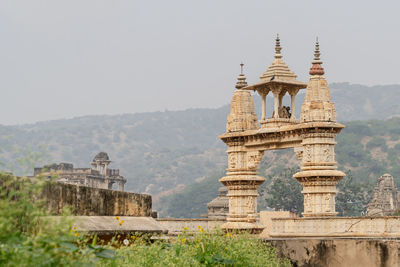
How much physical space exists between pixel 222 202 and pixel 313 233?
1541 centimetres

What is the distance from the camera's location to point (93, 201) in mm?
9461

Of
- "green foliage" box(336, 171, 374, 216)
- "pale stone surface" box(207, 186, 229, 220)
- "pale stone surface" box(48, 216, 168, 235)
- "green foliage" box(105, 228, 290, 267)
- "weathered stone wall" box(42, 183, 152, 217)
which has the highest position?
"green foliage" box(336, 171, 374, 216)

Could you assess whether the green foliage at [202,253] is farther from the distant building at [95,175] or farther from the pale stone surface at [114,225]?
the distant building at [95,175]

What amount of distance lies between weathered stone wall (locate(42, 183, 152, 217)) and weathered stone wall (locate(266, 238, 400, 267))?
234 centimetres

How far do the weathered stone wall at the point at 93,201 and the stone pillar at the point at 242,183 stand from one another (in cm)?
1735

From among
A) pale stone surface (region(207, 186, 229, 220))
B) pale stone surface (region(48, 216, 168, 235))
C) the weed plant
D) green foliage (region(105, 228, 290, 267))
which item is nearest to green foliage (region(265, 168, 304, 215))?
pale stone surface (region(207, 186, 229, 220))

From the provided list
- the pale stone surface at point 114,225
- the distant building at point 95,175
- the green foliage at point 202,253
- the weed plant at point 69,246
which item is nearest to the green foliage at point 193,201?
the distant building at point 95,175

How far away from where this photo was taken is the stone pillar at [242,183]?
28344mm

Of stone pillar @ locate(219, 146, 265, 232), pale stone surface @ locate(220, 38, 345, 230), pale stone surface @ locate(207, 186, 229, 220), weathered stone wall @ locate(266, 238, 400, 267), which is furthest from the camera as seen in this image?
pale stone surface @ locate(207, 186, 229, 220)

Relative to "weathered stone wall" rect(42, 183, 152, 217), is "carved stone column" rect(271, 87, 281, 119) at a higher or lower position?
higher

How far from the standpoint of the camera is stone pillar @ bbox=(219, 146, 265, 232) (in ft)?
93.0

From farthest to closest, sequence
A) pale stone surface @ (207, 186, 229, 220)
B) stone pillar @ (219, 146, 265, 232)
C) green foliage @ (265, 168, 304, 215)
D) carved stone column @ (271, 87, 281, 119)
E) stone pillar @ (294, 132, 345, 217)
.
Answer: green foliage @ (265, 168, 304, 215) < pale stone surface @ (207, 186, 229, 220) < carved stone column @ (271, 87, 281, 119) < stone pillar @ (219, 146, 265, 232) < stone pillar @ (294, 132, 345, 217)

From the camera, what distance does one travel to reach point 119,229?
9.48 m

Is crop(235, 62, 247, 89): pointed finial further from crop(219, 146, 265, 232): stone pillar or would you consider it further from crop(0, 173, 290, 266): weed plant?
crop(0, 173, 290, 266): weed plant
